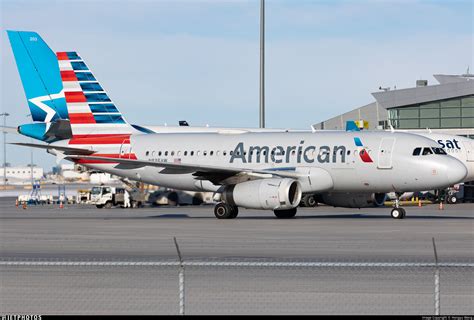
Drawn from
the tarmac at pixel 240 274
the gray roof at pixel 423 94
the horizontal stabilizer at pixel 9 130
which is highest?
the gray roof at pixel 423 94

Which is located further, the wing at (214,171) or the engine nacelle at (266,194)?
the wing at (214,171)

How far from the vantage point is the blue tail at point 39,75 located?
53406 mm

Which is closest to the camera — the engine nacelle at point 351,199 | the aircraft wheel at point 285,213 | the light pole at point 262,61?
the aircraft wheel at point 285,213

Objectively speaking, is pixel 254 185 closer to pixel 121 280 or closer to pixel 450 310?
pixel 121 280

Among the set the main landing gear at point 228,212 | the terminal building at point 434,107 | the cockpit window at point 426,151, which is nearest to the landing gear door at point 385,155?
the cockpit window at point 426,151

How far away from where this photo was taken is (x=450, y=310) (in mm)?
15234

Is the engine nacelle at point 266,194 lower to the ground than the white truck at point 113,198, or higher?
higher

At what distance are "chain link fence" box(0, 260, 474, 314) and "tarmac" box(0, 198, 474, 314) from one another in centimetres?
2

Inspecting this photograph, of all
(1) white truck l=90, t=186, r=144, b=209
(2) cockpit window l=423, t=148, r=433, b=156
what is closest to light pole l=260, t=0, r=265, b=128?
(1) white truck l=90, t=186, r=144, b=209

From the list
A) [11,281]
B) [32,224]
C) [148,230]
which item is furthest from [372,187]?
[11,281]

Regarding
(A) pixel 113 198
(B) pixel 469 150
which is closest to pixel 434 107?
(B) pixel 469 150

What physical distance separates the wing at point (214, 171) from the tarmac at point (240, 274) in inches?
295

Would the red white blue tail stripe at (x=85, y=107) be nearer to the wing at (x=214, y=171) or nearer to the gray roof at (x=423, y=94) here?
the wing at (x=214, y=171)

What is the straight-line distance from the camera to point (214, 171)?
43438mm
